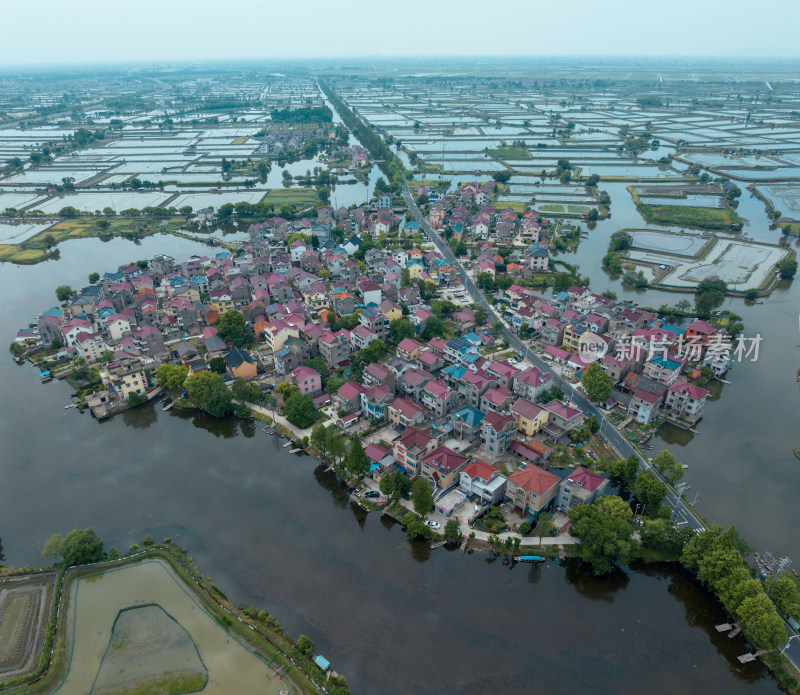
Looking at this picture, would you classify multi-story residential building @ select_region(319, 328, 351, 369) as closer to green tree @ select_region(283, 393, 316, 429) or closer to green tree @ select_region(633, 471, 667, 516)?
green tree @ select_region(283, 393, 316, 429)

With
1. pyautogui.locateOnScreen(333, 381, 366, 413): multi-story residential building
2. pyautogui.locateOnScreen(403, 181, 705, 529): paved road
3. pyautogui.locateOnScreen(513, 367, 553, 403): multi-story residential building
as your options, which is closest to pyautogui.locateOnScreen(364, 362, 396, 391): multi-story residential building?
pyautogui.locateOnScreen(333, 381, 366, 413): multi-story residential building

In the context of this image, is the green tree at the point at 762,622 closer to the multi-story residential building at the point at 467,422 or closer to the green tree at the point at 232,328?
the multi-story residential building at the point at 467,422

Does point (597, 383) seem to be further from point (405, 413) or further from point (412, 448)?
point (412, 448)

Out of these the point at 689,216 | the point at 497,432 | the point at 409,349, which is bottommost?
the point at 497,432

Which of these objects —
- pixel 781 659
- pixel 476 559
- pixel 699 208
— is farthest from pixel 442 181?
pixel 781 659

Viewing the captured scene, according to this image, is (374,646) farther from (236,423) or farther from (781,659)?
(236,423)

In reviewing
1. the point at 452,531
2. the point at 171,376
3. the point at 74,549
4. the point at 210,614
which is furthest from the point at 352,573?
the point at 171,376
